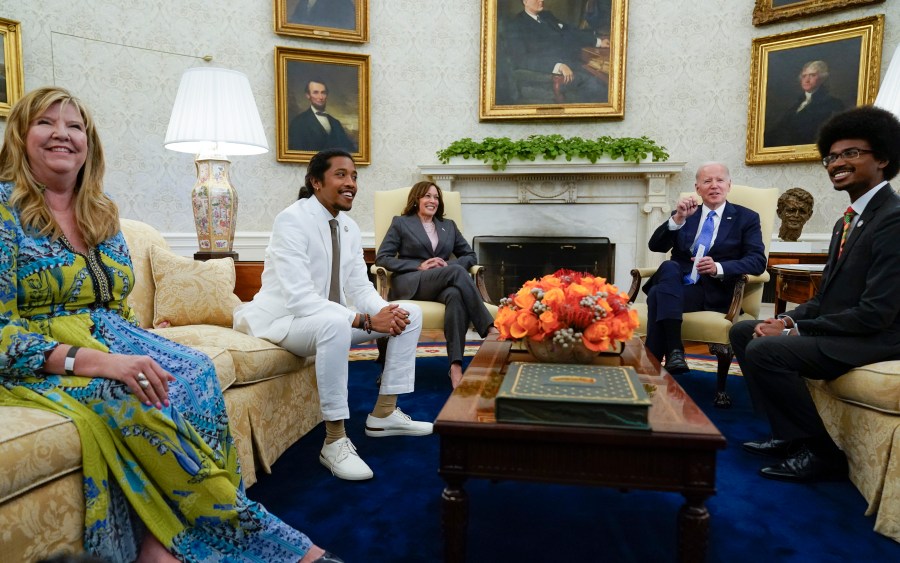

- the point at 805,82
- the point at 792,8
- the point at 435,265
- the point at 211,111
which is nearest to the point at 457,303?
the point at 435,265

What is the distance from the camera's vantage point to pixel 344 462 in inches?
89.7

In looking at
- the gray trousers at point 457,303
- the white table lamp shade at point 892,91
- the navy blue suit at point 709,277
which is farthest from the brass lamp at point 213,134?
the white table lamp shade at point 892,91

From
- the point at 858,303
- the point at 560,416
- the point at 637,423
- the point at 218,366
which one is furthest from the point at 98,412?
the point at 858,303

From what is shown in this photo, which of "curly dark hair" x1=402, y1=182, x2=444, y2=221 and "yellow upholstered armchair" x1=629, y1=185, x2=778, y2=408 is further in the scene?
"curly dark hair" x1=402, y1=182, x2=444, y2=221

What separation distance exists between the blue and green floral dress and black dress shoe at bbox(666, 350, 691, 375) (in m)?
2.23

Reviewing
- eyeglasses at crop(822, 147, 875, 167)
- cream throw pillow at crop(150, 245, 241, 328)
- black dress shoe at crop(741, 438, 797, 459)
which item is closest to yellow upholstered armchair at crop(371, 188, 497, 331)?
cream throw pillow at crop(150, 245, 241, 328)

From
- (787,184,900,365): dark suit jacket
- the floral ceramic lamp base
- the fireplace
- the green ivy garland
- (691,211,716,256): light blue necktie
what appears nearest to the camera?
(787,184,900,365): dark suit jacket

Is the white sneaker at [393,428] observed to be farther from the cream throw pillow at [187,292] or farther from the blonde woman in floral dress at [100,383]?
the blonde woman in floral dress at [100,383]

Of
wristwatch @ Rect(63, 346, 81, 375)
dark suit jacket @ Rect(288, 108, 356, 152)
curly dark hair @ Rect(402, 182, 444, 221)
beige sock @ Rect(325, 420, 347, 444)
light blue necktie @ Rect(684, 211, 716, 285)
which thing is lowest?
beige sock @ Rect(325, 420, 347, 444)

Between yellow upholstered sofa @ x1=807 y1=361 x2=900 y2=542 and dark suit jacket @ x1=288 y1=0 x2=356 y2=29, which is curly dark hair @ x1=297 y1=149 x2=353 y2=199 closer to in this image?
yellow upholstered sofa @ x1=807 y1=361 x2=900 y2=542

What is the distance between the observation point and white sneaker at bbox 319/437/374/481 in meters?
2.24

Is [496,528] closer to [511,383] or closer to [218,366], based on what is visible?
[511,383]

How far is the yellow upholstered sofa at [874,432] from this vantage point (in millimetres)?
1853

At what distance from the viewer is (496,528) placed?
1.86 meters
